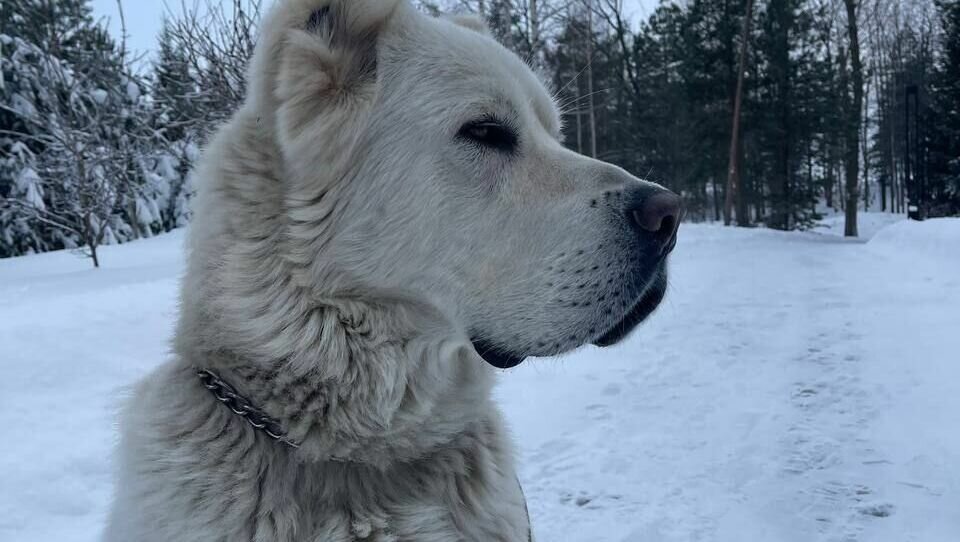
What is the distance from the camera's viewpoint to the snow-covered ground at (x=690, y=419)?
3600 mm

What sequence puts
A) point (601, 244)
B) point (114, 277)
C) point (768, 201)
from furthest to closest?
point (768, 201) → point (114, 277) → point (601, 244)

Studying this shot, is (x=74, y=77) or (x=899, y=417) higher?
(x=74, y=77)

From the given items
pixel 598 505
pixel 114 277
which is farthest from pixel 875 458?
pixel 114 277

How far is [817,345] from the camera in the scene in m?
7.04

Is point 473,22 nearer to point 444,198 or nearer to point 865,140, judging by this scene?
point 444,198

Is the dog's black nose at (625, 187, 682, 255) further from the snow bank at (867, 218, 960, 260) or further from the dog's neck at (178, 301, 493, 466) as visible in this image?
the snow bank at (867, 218, 960, 260)

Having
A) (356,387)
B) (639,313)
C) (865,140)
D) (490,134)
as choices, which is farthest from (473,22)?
(865,140)

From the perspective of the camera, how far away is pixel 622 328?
2131 mm

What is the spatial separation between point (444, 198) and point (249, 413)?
79cm

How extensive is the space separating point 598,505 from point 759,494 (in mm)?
869

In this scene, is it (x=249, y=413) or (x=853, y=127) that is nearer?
(x=249, y=413)

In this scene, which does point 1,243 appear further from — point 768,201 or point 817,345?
point 768,201

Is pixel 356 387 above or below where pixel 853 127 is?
below

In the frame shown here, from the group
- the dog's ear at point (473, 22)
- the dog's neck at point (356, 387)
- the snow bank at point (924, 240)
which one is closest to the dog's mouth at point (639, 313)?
the dog's neck at point (356, 387)
